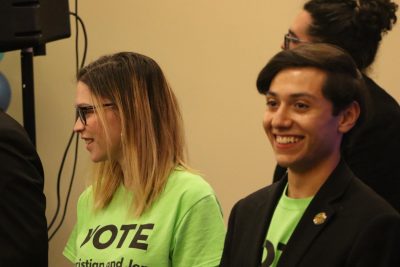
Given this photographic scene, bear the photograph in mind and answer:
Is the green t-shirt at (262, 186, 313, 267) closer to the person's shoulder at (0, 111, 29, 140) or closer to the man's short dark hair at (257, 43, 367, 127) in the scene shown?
the man's short dark hair at (257, 43, 367, 127)

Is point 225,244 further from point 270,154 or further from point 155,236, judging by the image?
point 270,154

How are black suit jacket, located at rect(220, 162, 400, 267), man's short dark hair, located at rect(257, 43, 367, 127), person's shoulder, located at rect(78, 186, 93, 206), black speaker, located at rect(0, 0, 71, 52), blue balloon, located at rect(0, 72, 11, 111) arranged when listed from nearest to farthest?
black suit jacket, located at rect(220, 162, 400, 267)
man's short dark hair, located at rect(257, 43, 367, 127)
person's shoulder, located at rect(78, 186, 93, 206)
black speaker, located at rect(0, 0, 71, 52)
blue balloon, located at rect(0, 72, 11, 111)

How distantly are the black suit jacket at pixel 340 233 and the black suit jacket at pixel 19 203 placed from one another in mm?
456

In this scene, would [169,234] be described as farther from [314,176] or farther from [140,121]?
[314,176]

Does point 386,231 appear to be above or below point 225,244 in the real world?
above

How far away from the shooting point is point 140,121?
195cm

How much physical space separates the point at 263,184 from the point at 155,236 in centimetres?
178

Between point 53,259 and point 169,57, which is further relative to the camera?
point 53,259

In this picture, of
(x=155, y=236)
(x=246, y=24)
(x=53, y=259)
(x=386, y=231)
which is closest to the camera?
(x=386, y=231)

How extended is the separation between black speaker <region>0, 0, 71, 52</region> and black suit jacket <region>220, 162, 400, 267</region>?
118 centimetres

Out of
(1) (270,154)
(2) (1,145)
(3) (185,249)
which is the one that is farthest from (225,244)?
(1) (270,154)

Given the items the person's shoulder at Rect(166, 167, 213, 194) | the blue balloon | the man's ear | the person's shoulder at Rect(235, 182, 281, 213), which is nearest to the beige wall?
the blue balloon

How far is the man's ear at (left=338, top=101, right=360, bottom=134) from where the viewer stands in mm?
1551

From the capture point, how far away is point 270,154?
11.6 feet
